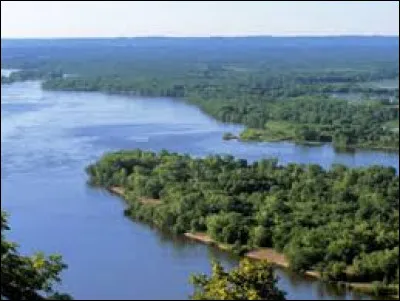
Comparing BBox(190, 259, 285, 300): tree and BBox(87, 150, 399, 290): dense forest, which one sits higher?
BBox(190, 259, 285, 300): tree

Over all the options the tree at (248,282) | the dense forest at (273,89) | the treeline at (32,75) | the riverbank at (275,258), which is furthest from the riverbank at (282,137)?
the treeline at (32,75)

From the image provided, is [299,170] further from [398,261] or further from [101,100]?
[101,100]

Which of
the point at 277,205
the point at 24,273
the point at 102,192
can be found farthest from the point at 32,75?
the point at 24,273

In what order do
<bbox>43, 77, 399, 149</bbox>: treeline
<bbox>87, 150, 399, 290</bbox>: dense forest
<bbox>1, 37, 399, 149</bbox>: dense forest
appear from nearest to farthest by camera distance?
<bbox>87, 150, 399, 290</bbox>: dense forest
<bbox>43, 77, 399, 149</bbox>: treeline
<bbox>1, 37, 399, 149</bbox>: dense forest

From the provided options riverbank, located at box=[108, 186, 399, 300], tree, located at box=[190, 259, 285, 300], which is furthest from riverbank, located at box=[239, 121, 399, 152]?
tree, located at box=[190, 259, 285, 300]

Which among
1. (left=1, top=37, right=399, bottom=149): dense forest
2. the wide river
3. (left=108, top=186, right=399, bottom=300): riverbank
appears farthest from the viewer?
(left=1, top=37, right=399, bottom=149): dense forest

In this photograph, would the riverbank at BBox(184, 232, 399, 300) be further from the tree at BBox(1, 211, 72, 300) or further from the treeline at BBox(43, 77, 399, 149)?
the treeline at BBox(43, 77, 399, 149)
